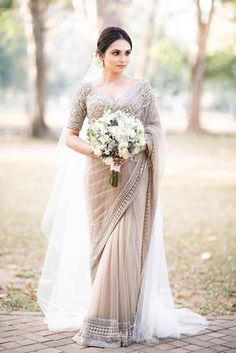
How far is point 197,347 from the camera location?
4703 mm

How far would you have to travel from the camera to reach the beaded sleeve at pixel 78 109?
5.08m

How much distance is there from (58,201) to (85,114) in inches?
32.6

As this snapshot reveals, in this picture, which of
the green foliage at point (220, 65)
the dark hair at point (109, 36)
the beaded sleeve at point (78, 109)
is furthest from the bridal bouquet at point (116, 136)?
the green foliage at point (220, 65)

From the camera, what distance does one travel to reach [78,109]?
5.12 metres

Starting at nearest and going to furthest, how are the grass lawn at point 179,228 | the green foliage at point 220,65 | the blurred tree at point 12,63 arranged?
the grass lawn at point 179,228 → the green foliage at point 220,65 → the blurred tree at point 12,63

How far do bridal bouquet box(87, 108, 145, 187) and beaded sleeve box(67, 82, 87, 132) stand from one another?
45 centimetres

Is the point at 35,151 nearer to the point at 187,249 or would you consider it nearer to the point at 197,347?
the point at 187,249

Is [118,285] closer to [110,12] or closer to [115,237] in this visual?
[115,237]

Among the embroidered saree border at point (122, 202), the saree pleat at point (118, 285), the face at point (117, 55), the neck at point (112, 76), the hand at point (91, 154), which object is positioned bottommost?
the saree pleat at point (118, 285)

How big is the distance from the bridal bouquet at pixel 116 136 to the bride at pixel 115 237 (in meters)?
0.11

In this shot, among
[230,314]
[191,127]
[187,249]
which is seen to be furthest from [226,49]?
[230,314]

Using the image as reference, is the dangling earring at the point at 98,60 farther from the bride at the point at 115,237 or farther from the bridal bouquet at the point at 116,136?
the bridal bouquet at the point at 116,136

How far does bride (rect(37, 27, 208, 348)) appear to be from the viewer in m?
4.81

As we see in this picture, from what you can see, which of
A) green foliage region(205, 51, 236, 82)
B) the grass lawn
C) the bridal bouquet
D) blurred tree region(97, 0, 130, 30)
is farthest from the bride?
green foliage region(205, 51, 236, 82)
